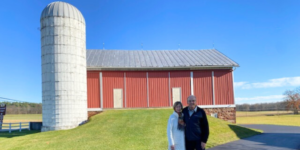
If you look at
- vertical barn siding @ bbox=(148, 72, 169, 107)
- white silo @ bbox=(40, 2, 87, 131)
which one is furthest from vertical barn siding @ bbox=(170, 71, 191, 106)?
white silo @ bbox=(40, 2, 87, 131)

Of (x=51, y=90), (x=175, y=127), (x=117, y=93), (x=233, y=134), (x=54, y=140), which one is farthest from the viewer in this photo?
(x=117, y=93)

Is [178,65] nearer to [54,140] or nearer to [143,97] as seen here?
[143,97]

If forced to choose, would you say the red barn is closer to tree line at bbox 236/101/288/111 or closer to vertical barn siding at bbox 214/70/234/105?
vertical barn siding at bbox 214/70/234/105

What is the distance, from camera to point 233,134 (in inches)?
526

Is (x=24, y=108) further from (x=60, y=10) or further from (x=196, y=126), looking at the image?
(x=196, y=126)

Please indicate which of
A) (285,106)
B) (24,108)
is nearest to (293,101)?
(285,106)

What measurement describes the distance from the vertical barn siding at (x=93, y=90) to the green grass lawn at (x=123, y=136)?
406 centimetres

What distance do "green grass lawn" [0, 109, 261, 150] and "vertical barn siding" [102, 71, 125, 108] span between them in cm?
405

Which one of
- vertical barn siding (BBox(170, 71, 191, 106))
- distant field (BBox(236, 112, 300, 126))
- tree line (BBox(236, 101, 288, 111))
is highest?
vertical barn siding (BBox(170, 71, 191, 106))

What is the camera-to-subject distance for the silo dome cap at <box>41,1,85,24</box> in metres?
17.0

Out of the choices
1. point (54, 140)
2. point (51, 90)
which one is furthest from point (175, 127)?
point (51, 90)

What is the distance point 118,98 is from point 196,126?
51.6ft

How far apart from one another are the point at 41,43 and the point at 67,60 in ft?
8.11

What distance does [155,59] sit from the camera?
2273cm
